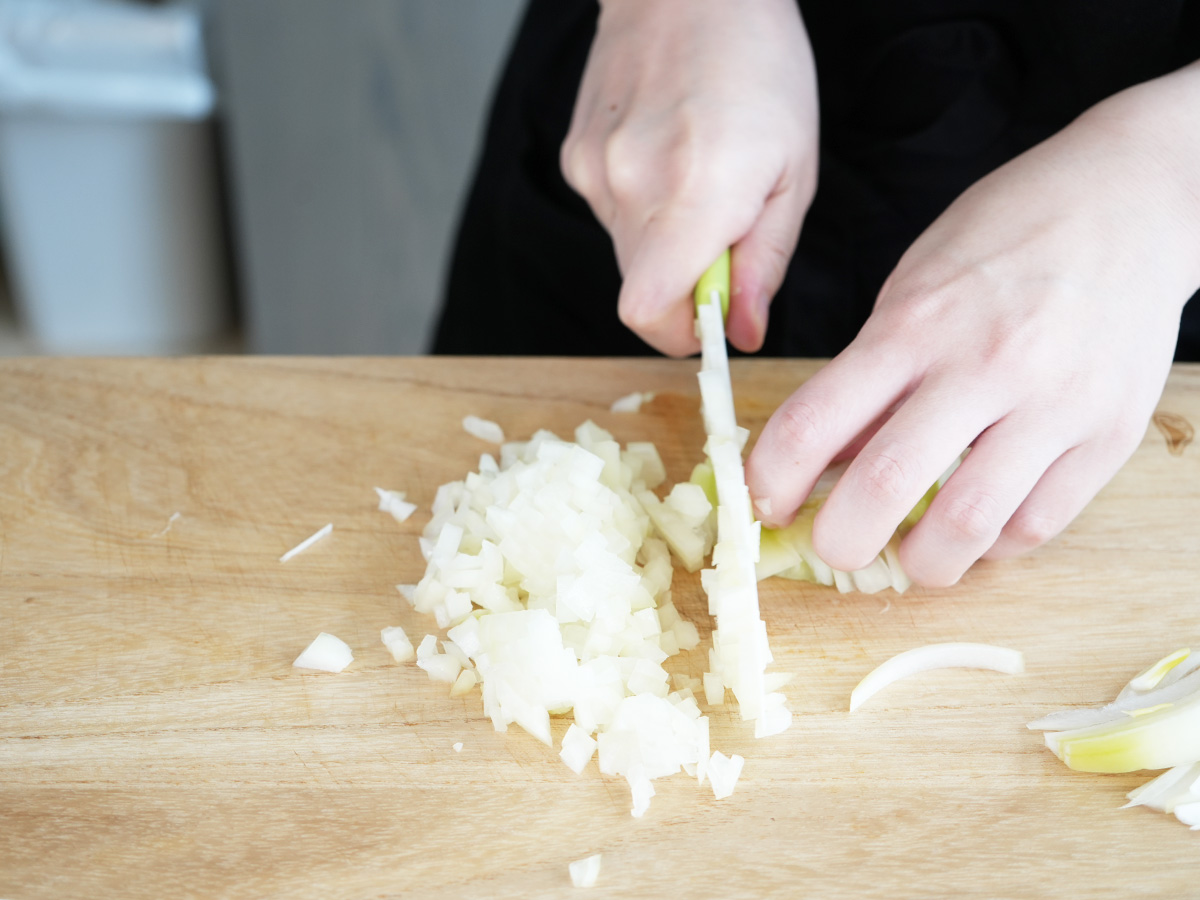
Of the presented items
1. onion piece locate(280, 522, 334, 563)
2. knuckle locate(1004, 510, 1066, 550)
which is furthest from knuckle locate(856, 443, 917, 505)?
onion piece locate(280, 522, 334, 563)

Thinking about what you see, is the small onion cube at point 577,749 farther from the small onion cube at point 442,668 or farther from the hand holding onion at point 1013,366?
the hand holding onion at point 1013,366

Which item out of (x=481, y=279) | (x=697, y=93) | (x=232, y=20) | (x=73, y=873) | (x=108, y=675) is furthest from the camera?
(x=232, y=20)

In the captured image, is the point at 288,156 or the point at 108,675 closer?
the point at 108,675

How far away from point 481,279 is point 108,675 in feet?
2.85

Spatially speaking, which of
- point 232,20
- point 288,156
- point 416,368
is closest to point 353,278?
point 288,156

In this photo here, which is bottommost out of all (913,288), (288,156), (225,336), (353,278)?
(225,336)

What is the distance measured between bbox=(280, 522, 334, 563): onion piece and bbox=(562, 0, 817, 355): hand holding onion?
0.34 metres

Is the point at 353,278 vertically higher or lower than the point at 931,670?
lower

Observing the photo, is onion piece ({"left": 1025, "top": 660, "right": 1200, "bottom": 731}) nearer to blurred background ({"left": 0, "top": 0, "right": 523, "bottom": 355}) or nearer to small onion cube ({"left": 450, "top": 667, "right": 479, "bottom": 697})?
small onion cube ({"left": 450, "top": 667, "right": 479, "bottom": 697})

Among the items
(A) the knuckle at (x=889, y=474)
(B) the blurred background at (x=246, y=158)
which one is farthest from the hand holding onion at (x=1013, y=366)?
(B) the blurred background at (x=246, y=158)

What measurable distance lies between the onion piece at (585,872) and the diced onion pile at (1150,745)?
1.11 ft

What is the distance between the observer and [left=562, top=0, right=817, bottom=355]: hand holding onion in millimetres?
951

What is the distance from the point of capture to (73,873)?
642mm

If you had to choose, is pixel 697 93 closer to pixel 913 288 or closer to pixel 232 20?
pixel 913 288
